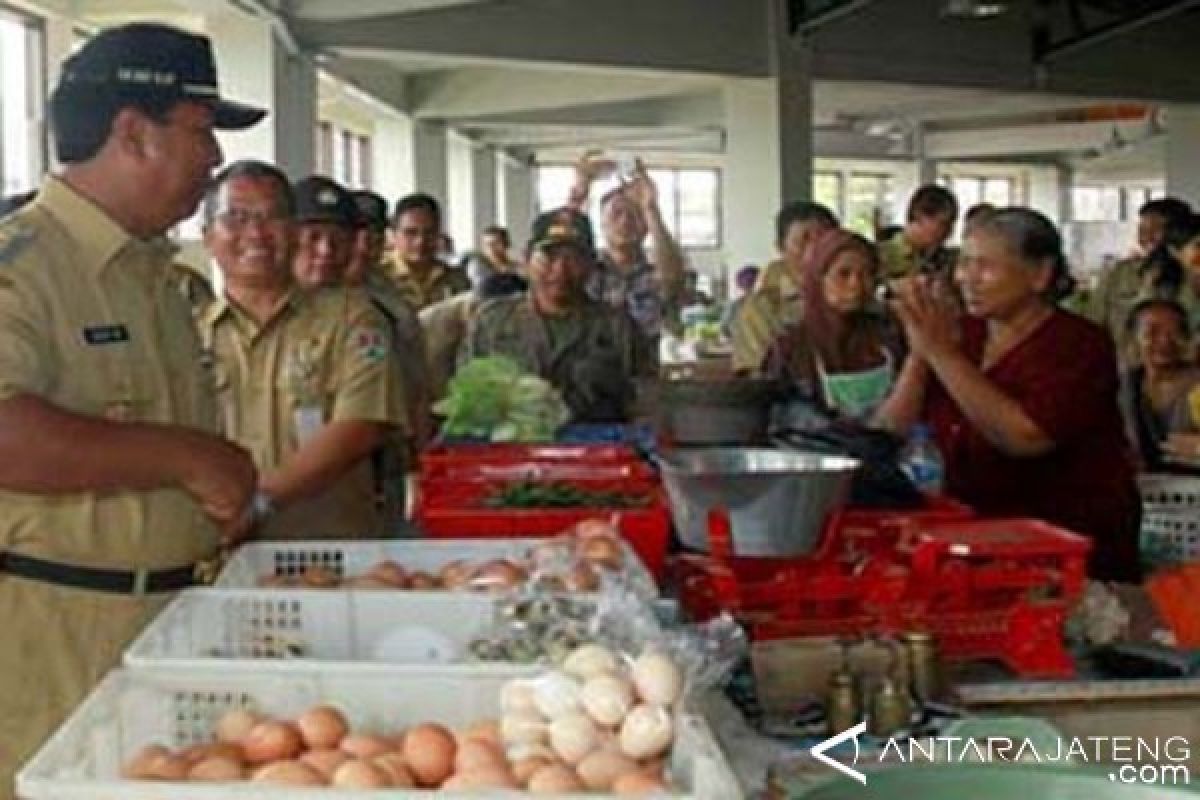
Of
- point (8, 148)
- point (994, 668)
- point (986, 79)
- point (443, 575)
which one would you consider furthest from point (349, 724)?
point (986, 79)

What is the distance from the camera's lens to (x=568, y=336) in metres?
4.40

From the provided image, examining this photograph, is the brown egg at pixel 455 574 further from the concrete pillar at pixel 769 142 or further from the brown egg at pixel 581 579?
the concrete pillar at pixel 769 142

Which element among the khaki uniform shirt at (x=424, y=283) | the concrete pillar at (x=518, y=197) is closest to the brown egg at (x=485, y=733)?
the khaki uniform shirt at (x=424, y=283)

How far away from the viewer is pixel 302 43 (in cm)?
730

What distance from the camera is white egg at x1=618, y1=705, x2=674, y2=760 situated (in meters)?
1.44

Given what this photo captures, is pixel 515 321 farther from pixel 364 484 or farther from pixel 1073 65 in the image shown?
pixel 1073 65

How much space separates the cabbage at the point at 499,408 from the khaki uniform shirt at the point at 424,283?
2.00 metres

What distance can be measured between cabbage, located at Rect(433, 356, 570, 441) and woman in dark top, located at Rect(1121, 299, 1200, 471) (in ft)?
6.51

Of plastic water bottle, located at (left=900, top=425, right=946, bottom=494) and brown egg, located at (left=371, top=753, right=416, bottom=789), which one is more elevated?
plastic water bottle, located at (left=900, top=425, right=946, bottom=494)

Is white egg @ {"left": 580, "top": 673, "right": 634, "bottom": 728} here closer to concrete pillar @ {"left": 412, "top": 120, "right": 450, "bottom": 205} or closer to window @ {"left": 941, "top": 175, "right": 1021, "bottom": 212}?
concrete pillar @ {"left": 412, "top": 120, "right": 450, "bottom": 205}

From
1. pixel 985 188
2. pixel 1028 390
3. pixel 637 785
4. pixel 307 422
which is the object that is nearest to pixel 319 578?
pixel 637 785

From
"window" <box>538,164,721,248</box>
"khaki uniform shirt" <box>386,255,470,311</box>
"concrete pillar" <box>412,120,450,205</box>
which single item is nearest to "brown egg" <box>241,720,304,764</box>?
"khaki uniform shirt" <box>386,255,470,311</box>

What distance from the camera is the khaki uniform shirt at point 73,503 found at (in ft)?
6.91

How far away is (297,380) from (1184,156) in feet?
33.8
